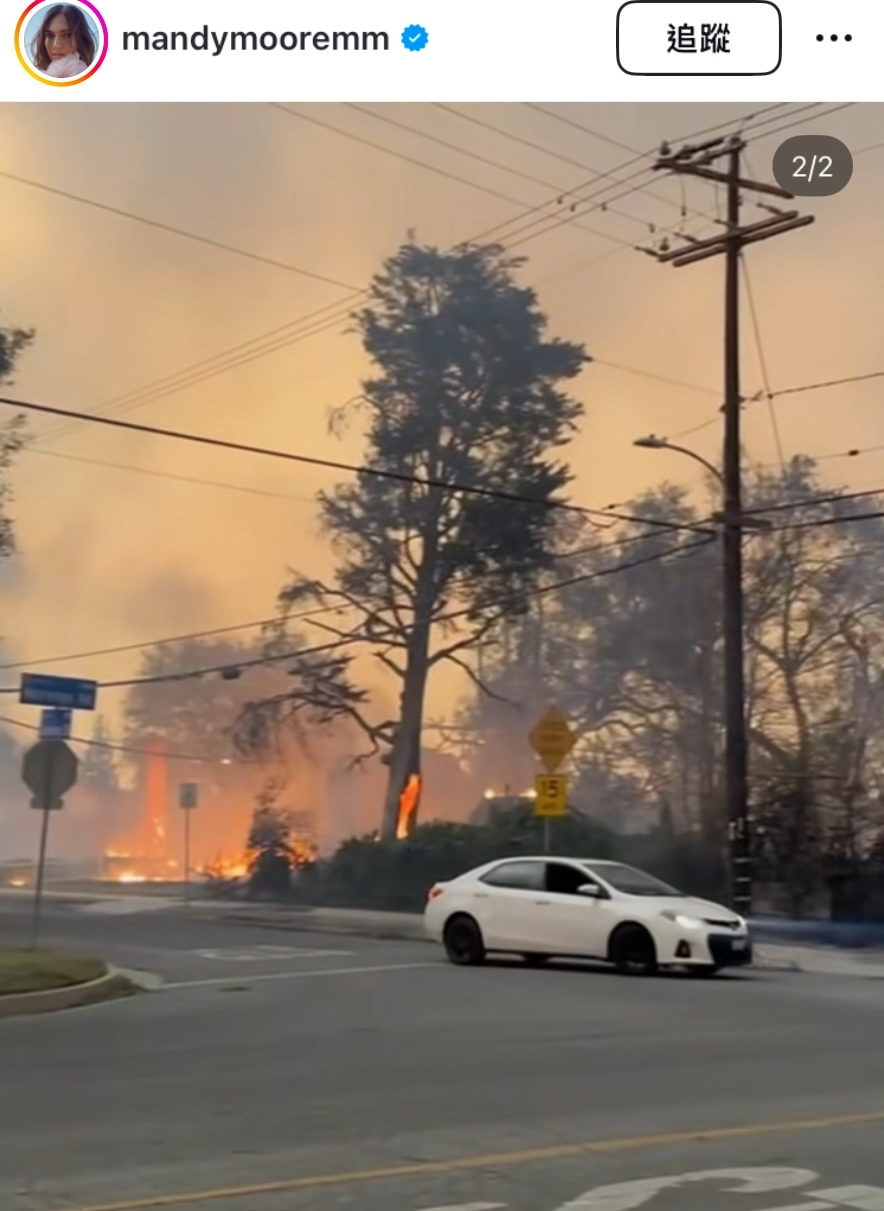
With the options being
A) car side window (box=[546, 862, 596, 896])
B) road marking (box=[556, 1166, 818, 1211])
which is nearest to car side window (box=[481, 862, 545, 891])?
car side window (box=[546, 862, 596, 896])

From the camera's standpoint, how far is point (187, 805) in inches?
1153

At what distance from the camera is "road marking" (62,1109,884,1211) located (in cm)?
610

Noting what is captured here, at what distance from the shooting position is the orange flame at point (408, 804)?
35.5 metres

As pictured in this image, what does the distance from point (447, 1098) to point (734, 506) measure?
15484mm

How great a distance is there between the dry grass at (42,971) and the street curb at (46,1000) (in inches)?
5.2

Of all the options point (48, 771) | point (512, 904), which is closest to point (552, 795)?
point (512, 904)

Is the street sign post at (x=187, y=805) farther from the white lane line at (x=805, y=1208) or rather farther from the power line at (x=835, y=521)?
the white lane line at (x=805, y=1208)

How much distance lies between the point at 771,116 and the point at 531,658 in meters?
31.1

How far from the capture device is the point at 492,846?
3066 centimetres

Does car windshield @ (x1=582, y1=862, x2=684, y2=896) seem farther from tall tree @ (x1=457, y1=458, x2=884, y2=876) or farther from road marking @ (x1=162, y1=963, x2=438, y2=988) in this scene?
tall tree @ (x1=457, y1=458, x2=884, y2=876)

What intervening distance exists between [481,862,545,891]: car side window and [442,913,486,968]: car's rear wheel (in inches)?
20.8
